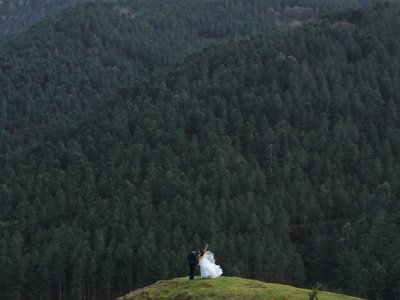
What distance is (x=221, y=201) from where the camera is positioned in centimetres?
16188

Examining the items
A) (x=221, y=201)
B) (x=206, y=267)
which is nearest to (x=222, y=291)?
(x=206, y=267)

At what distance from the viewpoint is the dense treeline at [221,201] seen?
14600 cm

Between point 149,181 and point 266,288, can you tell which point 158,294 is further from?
point 149,181

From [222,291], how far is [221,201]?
98.5 metres

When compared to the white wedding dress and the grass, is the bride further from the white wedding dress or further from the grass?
the grass

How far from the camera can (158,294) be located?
228 feet

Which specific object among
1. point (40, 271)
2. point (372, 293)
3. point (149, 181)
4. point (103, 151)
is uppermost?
point (103, 151)

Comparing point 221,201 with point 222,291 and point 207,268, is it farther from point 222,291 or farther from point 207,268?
point 222,291

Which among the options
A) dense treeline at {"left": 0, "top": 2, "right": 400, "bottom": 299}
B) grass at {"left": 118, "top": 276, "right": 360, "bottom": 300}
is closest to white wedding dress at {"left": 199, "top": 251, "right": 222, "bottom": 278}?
grass at {"left": 118, "top": 276, "right": 360, "bottom": 300}

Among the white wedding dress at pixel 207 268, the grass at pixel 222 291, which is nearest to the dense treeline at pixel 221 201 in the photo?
the white wedding dress at pixel 207 268

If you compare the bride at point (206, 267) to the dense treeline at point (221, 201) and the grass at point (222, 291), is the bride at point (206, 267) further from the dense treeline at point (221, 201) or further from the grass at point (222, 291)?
the dense treeline at point (221, 201)

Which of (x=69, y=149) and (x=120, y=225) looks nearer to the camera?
(x=120, y=225)

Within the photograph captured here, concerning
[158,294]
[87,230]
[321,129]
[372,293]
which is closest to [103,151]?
[87,230]

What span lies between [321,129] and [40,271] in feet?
264
